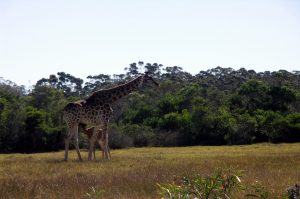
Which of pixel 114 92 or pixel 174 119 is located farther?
pixel 174 119

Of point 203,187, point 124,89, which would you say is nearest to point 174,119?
point 124,89

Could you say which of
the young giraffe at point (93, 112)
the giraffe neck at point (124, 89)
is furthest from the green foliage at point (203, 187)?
the giraffe neck at point (124, 89)

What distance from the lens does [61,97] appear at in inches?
1790

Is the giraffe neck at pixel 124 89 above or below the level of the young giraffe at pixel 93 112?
above

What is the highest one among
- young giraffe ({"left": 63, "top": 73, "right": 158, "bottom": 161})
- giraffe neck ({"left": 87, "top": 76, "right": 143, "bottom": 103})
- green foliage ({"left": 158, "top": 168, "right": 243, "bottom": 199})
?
giraffe neck ({"left": 87, "top": 76, "right": 143, "bottom": 103})

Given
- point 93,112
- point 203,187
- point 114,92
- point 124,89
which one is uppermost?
point 124,89

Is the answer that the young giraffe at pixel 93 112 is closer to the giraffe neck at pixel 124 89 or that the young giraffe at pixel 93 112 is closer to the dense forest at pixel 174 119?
the giraffe neck at pixel 124 89

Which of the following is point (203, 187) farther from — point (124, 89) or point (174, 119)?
point (174, 119)

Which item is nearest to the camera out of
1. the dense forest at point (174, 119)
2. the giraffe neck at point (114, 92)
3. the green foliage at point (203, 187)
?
the green foliage at point (203, 187)

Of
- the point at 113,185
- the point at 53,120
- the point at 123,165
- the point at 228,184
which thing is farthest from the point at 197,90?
the point at 228,184

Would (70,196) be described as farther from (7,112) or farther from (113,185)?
(7,112)

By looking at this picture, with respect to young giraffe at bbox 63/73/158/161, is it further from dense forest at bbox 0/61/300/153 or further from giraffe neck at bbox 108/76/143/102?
dense forest at bbox 0/61/300/153

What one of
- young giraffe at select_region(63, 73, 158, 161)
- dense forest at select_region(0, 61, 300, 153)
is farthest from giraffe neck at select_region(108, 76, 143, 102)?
dense forest at select_region(0, 61, 300, 153)

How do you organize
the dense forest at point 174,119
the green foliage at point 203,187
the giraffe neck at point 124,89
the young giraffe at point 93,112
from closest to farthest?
1. the green foliage at point 203,187
2. the young giraffe at point 93,112
3. the giraffe neck at point 124,89
4. the dense forest at point 174,119
